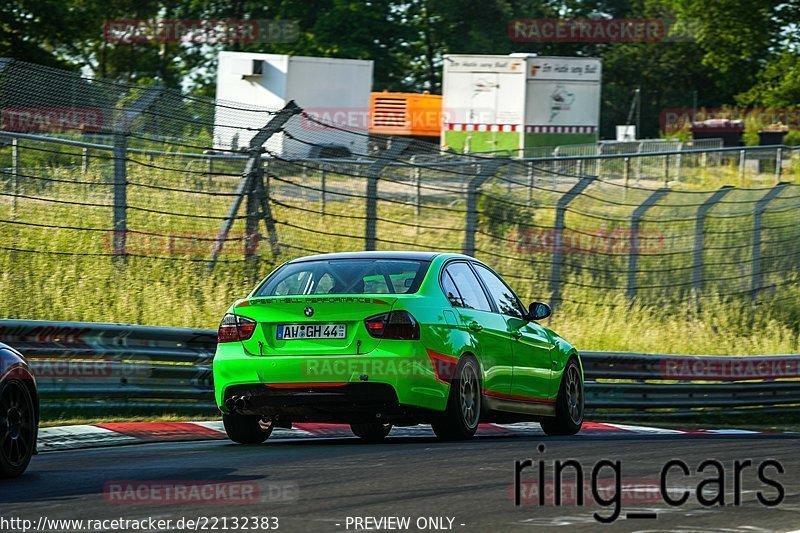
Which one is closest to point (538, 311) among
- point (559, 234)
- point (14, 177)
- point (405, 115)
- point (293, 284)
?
point (293, 284)

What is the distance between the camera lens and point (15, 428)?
8352 millimetres

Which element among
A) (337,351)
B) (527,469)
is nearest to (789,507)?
(527,469)

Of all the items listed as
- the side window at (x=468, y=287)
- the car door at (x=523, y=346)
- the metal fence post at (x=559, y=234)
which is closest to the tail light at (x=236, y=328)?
the side window at (x=468, y=287)

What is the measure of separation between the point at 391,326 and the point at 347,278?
0.74 meters

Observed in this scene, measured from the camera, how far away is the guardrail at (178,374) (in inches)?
458

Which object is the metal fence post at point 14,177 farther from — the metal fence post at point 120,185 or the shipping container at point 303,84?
the shipping container at point 303,84

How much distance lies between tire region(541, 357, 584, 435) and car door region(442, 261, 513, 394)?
1061mm

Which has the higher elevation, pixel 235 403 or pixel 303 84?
pixel 303 84

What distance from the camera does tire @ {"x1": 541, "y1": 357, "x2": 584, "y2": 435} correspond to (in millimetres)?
12078

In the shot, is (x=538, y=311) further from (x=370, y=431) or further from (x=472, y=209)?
(x=472, y=209)

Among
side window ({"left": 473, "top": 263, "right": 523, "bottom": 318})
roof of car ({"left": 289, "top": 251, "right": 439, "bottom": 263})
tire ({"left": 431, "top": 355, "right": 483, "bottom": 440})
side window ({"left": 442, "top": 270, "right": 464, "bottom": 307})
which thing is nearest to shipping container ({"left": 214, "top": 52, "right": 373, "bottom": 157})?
side window ({"left": 473, "top": 263, "right": 523, "bottom": 318})

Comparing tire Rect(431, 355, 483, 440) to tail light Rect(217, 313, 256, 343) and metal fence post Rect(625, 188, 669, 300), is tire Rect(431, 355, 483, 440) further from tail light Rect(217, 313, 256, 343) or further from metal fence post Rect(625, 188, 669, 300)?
metal fence post Rect(625, 188, 669, 300)

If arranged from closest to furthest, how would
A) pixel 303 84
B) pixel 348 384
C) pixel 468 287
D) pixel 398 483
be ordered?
pixel 398 483
pixel 348 384
pixel 468 287
pixel 303 84

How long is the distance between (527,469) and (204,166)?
8.43m
